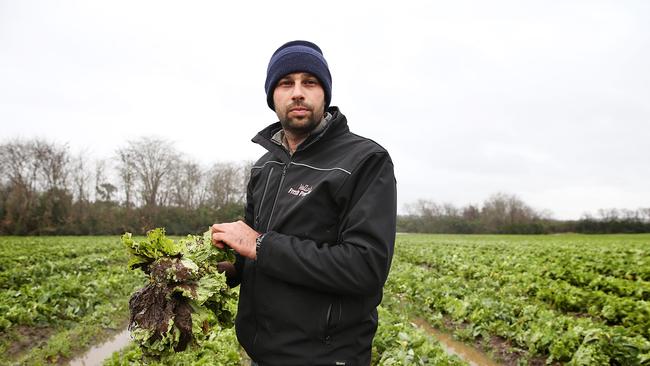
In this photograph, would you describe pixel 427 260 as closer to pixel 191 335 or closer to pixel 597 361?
pixel 597 361

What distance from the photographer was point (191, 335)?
225 centimetres

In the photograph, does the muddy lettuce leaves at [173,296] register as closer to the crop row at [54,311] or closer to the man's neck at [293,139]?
the man's neck at [293,139]

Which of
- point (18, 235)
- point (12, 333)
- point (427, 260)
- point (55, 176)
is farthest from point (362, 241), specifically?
point (55, 176)

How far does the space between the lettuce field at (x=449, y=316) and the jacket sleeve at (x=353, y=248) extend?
139 inches

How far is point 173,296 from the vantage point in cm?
229

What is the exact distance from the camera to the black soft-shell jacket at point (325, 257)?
72.9 inches

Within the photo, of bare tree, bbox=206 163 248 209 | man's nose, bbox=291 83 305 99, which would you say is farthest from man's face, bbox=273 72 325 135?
bare tree, bbox=206 163 248 209

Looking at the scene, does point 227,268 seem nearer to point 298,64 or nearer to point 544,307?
point 298,64

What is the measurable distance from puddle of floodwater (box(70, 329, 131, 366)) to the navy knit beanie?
286 inches

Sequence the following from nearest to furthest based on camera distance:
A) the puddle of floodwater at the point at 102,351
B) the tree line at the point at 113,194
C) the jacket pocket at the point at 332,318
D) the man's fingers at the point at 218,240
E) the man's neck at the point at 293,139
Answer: the jacket pocket at the point at 332,318 < the man's fingers at the point at 218,240 < the man's neck at the point at 293,139 < the puddle of floodwater at the point at 102,351 < the tree line at the point at 113,194

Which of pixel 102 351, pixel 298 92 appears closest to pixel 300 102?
pixel 298 92

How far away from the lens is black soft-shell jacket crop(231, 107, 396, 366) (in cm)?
185

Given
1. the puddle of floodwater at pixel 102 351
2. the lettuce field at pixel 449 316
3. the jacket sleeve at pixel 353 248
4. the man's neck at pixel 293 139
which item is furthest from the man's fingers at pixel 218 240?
the puddle of floodwater at pixel 102 351

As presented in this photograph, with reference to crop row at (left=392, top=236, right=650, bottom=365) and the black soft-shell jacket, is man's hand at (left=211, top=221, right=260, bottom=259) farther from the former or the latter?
crop row at (left=392, top=236, right=650, bottom=365)
